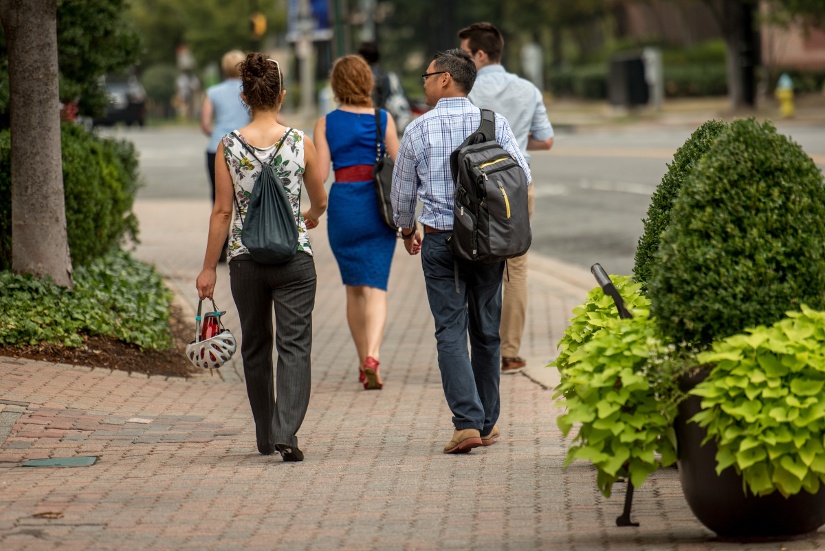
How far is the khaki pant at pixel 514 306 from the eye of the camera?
8.26 metres

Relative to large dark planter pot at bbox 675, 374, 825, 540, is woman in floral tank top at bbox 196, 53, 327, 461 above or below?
above

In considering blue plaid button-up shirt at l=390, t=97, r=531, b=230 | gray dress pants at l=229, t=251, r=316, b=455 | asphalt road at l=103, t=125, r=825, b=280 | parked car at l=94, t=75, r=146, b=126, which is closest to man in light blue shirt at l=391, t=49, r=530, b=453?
blue plaid button-up shirt at l=390, t=97, r=531, b=230

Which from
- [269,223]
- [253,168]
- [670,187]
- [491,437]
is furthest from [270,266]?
[670,187]

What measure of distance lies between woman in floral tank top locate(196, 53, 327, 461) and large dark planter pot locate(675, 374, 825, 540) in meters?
2.05

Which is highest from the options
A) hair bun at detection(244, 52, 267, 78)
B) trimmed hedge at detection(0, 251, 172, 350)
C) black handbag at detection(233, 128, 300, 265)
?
hair bun at detection(244, 52, 267, 78)

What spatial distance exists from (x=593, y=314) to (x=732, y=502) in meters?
1.35

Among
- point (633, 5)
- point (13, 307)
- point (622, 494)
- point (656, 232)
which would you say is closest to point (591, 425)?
point (622, 494)

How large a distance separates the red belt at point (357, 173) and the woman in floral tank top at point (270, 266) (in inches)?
69.7

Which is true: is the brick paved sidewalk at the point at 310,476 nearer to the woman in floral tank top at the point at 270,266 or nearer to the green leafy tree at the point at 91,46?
the woman in floral tank top at the point at 270,266

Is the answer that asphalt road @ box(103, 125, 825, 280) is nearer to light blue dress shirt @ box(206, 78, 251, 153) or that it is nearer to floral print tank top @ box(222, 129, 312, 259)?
light blue dress shirt @ box(206, 78, 251, 153)

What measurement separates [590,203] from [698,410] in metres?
14.3

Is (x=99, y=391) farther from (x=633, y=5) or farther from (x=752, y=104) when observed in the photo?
(x=633, y=5)

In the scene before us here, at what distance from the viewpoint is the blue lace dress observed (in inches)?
309

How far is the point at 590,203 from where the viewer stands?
18641mm
